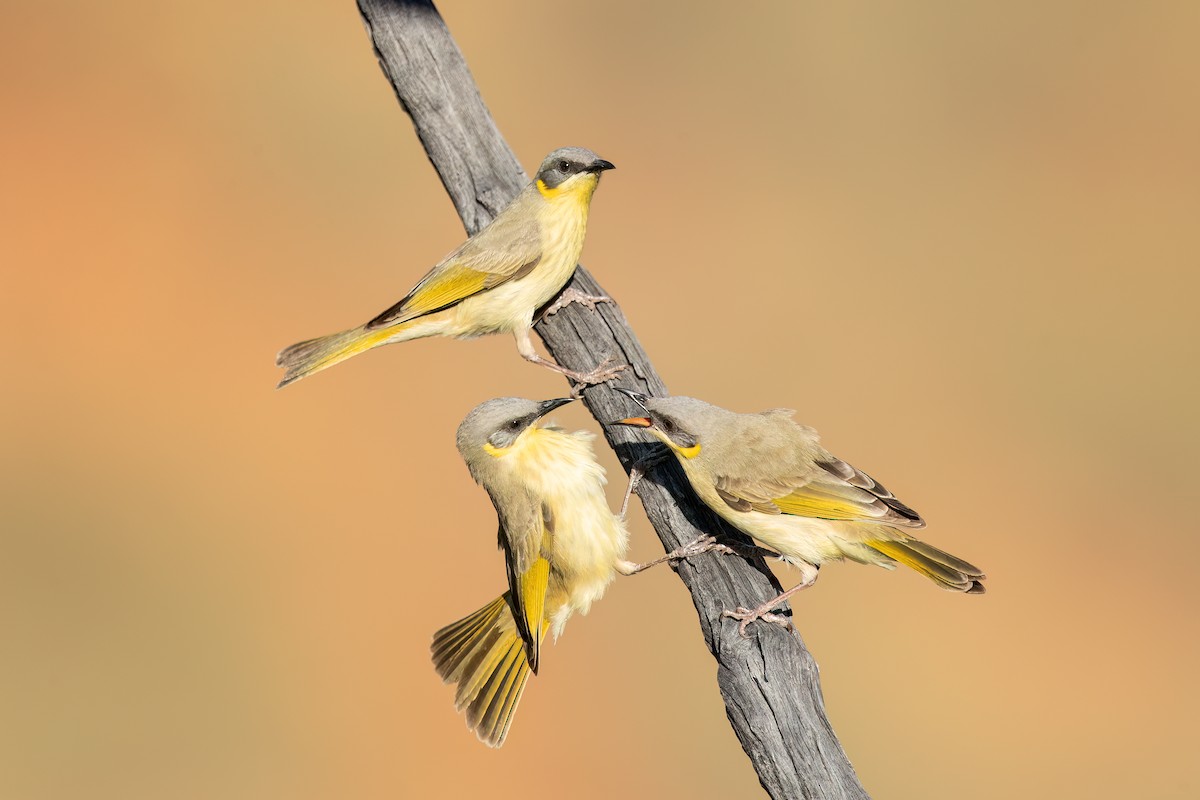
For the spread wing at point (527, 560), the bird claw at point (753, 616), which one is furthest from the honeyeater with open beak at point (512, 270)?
the bird claw at point (753, 616)

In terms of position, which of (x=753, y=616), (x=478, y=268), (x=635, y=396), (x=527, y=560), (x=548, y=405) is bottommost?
(x=753, y=616)

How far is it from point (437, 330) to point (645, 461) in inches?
61.7

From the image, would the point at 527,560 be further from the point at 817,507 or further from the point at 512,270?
the point at 512,270

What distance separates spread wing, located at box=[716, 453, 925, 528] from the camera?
4.37m

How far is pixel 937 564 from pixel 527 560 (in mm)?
1806

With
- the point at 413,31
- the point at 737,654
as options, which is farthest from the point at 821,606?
the point at 413,31

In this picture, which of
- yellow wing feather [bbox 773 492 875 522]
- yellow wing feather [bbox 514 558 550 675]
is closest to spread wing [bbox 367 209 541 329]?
yellow wing feather [bbox 514 558 550 675]

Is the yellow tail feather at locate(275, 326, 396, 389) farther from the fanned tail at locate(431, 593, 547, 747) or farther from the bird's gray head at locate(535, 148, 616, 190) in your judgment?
the fanned tail at locate(431, 593, 547, 747)

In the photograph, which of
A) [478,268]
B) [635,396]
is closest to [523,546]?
[635,396]

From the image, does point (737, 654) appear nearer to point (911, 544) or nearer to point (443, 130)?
point (911, 544)

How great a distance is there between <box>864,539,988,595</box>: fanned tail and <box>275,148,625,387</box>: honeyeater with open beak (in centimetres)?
190

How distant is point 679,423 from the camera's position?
4.45 m

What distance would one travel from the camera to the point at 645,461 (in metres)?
4.81

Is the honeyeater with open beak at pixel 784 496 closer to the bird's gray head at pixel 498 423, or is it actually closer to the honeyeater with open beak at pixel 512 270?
the bird's gray head at pixel 498 423
